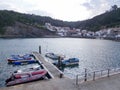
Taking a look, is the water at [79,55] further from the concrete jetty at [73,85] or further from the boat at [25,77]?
the concrete jetty at [73,85]

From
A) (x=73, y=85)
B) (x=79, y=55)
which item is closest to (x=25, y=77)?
(x=73, y=85)

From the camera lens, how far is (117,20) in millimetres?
177500

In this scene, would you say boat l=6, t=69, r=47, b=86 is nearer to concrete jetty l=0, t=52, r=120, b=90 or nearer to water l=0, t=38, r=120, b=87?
water l=0, t=38, r=120, b=87

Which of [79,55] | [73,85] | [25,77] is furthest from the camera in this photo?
[79,55]

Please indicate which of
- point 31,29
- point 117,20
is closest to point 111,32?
point 117,20

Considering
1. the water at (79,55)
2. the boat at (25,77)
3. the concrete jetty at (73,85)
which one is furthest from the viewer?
the water at (79,55)

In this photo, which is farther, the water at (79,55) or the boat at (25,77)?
the water at (79,55)

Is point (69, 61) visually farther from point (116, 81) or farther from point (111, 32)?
point (111, 32)

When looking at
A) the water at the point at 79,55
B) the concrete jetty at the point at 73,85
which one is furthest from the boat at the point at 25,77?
the concrete jetty at the point at 73,85

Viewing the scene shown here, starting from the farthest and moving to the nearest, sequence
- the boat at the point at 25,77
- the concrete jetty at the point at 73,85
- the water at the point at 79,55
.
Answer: the water at the point at 79,55
the boat at the point at 25,77
the concrete jetty at the point at 73,85

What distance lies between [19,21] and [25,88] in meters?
151

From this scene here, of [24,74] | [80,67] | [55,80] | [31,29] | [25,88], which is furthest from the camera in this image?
[31,29]

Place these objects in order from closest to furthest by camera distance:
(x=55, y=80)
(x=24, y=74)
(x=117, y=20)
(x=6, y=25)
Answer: (x=55, y=80) < (x=24, y=74) < (x=6, y=25) < (x=117, y=20)

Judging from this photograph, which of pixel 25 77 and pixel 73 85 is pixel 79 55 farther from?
pixel 73 85
